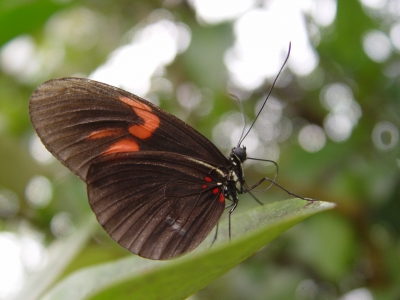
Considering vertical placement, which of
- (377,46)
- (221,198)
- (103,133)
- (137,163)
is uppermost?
(377,46)

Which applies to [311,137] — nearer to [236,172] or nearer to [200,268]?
[236,172]

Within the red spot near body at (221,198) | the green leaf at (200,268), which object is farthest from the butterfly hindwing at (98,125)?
the green leaf at (200,268)

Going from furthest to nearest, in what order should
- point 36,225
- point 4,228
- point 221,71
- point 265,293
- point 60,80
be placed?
point 4,228 → point 36,225 → point 221,71 → point 265,293 → point 60,80

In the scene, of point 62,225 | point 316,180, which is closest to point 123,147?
point 316,180

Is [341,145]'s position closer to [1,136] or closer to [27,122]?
[1,136]

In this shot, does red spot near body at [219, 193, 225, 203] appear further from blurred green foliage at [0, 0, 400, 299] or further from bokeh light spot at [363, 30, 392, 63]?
bokeh light spot at [363, 30, 392, 63]

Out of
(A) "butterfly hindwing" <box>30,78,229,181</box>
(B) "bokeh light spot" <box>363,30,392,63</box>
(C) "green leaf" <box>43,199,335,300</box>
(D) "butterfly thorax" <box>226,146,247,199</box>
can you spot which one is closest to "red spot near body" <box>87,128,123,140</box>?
(A) "butterfly hindwing" <box>30,78,229,181</box>

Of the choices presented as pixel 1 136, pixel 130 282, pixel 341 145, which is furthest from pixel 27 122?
pixel 130 282

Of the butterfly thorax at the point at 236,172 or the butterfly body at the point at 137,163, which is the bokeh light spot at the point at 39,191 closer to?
the butterfly body at the point at 137,163
